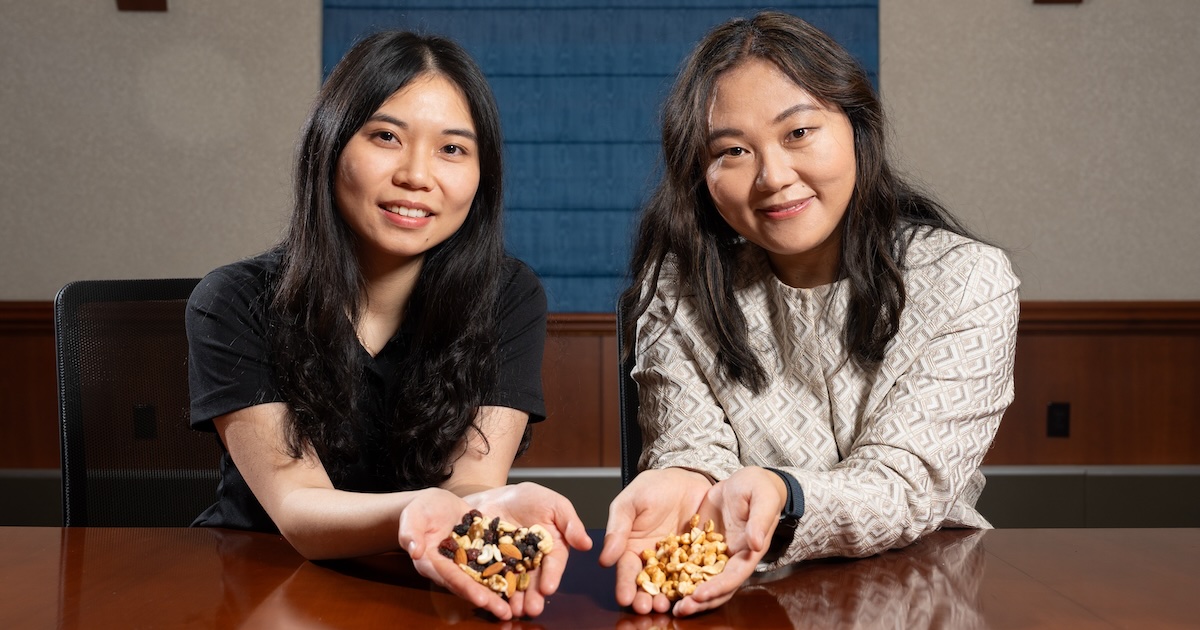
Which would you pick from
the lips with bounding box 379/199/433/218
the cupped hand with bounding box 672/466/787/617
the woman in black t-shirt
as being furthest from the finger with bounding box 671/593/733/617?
the lips with bounding box 379/199/433/218

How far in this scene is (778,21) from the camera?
54.7 inches

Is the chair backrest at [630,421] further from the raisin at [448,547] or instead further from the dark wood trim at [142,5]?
the dark wood trim at [142,5]

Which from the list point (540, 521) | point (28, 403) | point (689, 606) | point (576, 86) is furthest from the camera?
point (576, 86)

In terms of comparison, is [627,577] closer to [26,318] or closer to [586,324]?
[586,324]

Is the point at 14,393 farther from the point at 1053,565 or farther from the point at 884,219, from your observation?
the point at 1053,565

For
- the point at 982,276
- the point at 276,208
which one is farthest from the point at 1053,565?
the point at 276,208

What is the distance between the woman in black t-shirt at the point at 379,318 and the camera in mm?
1324

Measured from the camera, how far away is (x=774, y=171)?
50.8 inches

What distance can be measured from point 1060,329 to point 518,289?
2.90m

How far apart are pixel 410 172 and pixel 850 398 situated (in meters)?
0.67

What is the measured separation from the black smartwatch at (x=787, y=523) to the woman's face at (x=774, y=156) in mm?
361

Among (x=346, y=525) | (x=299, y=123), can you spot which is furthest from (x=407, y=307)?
(x=299, y=123)

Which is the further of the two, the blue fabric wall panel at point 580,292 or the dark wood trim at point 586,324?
the blue fabric wall panel at point 580,292

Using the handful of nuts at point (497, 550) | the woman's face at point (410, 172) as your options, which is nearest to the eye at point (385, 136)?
the woman's face at point (410, 172)
